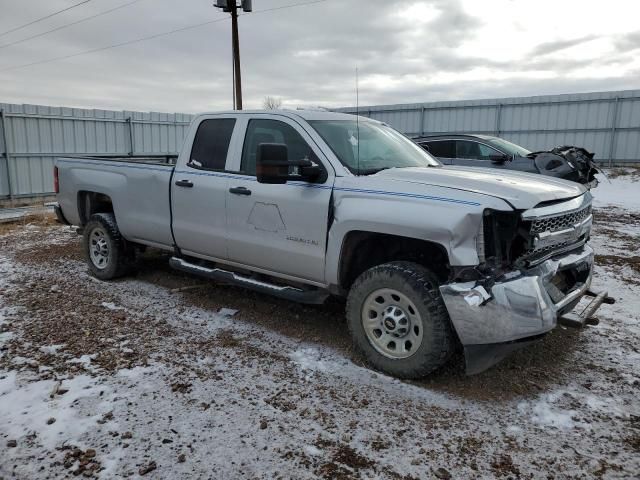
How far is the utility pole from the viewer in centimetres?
1831

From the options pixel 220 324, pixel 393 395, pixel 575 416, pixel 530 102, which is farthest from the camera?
pixel 530 102

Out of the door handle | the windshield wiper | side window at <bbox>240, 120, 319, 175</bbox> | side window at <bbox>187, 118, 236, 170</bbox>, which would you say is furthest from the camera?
side window at <bbox>187, 118, 236, 170</bbox>

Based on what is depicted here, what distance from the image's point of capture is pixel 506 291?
10.8 feet

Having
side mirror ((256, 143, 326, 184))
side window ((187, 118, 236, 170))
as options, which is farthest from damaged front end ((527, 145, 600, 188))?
side mirror ((256, 143, 326, 184))

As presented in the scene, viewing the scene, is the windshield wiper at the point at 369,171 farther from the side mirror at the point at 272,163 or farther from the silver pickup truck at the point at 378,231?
the side mirror at the point at 272,163

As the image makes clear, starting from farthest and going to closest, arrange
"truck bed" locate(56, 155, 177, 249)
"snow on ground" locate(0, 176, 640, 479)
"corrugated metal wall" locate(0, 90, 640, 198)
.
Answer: "corrugated metal wall" locate(0, 90, 640, 198) < "truck bed" locate(56, 155, 177, 249) < "snow on ground" locate(0, 176, 640, 479)

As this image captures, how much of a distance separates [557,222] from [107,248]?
198 inches

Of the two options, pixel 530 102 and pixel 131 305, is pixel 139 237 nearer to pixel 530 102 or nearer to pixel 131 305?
pixel 131 305

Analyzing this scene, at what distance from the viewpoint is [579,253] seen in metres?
4.10

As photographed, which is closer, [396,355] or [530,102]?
[396,355]

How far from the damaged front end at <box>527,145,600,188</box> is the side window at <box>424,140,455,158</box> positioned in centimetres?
146

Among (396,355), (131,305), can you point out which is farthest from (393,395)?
(131,305)

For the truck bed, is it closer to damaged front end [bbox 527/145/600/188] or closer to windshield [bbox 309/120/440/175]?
windshield [bbox 309/120/440/175]

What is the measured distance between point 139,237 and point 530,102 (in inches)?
669
